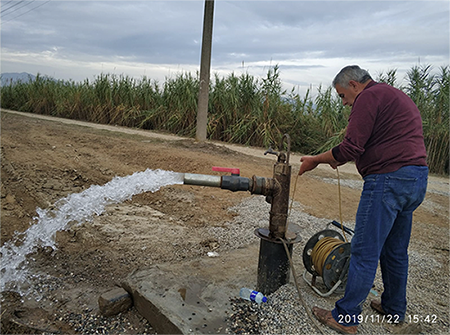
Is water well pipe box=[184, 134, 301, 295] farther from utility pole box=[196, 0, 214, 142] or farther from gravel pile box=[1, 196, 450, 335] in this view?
utility pole box=[196, 0, 214, 142]

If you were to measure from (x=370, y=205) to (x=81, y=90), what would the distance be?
14343mm

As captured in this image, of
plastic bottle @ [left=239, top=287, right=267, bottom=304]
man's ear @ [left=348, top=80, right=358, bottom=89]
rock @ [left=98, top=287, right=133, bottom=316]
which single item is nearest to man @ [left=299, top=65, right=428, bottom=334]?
man's ear @ [left=348, top=80, right=358, bottom=89]

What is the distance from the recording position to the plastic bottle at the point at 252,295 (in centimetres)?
257

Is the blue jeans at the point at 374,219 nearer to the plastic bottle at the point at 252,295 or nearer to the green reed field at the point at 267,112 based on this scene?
the plastic bottle at the point at 252,295

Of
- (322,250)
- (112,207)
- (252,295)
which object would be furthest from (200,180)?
(112,207)

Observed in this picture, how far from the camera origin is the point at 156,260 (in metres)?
3.48

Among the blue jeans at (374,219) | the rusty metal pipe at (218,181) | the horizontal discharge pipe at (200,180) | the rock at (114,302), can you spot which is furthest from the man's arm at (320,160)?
the rock at (114,302)

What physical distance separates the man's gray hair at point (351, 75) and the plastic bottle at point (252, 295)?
1.60 metres

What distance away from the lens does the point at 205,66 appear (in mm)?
8633

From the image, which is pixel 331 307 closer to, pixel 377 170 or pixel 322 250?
pixel 322 250

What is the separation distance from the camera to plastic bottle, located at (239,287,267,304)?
2.57 meters

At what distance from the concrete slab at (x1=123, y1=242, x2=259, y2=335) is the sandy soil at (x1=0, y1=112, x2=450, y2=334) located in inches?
8.8

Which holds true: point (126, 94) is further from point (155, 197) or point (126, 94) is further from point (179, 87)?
point (155, 197)

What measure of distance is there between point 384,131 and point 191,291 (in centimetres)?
179
